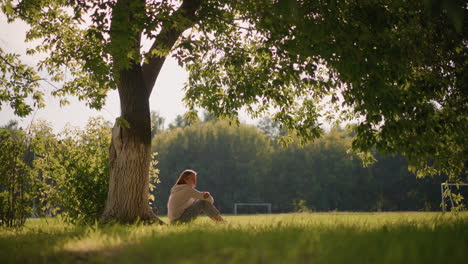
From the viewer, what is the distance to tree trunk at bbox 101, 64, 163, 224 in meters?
9.84

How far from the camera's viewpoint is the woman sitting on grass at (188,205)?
9.52 metres

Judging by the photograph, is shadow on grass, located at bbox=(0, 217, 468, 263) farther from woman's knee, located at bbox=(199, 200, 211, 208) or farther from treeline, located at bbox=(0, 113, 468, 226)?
treeline, located at bbox=(0, 113, 468, 226)

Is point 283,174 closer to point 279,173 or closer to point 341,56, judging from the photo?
point 279,173

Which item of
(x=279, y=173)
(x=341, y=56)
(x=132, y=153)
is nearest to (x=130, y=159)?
(x=132, y=153)

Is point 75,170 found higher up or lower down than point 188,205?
higher up

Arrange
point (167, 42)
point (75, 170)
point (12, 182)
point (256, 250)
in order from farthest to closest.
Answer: point (75, 170) → point (12, 182) → point (167, 42) → point (256, 250)

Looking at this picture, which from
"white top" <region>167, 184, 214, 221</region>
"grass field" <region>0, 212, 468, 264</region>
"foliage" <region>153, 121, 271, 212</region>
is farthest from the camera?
"foliage" <region>153, 121, 271, 212</region>

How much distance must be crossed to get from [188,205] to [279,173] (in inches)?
2374

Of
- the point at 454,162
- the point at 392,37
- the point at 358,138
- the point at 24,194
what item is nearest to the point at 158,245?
the point at 358,138

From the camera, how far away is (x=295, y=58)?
8383mm

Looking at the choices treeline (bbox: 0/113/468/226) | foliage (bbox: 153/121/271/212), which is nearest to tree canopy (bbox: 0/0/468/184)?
treeline (bbox: 0/113/468/226)

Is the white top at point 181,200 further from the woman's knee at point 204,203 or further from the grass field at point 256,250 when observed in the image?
the grass field at point 256,250

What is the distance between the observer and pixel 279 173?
2729 inches

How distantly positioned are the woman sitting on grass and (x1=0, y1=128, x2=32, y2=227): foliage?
149 inches
